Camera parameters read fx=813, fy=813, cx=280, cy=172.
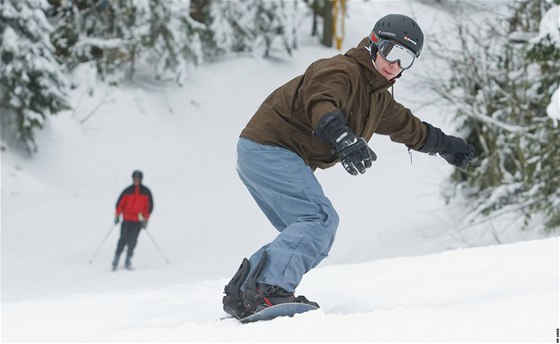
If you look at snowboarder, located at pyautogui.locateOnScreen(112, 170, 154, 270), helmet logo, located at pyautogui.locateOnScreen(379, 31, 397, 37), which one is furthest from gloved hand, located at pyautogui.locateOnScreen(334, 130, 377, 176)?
snowboarder, located at pyautogui.locateOnScreen(112, 170, 154, 270)

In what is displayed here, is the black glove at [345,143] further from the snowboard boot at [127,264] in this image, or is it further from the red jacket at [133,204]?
the snowboard boot at [127,264]

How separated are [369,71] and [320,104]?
0.40 meters

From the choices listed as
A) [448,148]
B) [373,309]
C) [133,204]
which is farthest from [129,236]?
[373,309]

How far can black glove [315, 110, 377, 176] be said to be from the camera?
342 cm

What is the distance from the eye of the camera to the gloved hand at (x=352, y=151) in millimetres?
3422

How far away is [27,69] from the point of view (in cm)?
1633

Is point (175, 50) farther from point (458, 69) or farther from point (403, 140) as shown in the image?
point (403, 140)

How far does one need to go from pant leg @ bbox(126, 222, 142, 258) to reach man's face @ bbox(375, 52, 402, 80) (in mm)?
9510

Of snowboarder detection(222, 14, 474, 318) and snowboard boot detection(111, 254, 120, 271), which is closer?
snowboarder detection(222, 14, 474, 318)

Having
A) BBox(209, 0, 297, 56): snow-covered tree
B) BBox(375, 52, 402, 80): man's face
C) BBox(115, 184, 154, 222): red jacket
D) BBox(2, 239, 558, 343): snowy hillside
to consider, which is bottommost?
BBox(209, 0, 297, 56): snow-covered tree

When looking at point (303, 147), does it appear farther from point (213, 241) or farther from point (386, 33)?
point (213, 241)

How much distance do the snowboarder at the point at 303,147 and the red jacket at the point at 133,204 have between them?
9.03m

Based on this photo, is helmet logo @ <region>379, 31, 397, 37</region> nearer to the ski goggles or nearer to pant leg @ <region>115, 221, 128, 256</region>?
the ski goggles

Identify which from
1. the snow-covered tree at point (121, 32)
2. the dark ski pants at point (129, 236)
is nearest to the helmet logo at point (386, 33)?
the dark ski pants at point (129, 236)
